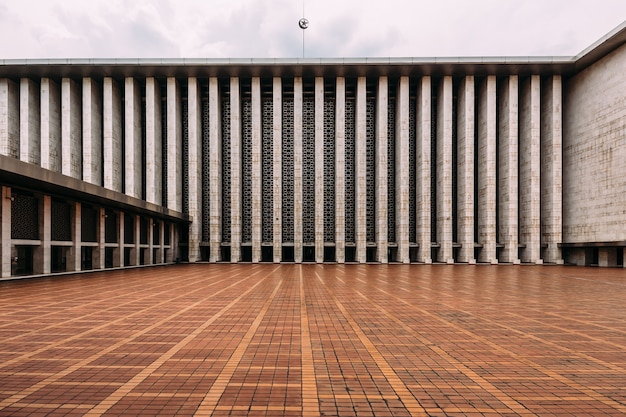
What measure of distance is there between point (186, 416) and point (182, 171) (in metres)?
29.3

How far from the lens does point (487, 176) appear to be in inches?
1094

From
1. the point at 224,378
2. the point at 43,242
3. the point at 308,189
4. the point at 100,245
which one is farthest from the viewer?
the point at 308,189

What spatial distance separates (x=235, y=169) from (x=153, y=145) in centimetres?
670

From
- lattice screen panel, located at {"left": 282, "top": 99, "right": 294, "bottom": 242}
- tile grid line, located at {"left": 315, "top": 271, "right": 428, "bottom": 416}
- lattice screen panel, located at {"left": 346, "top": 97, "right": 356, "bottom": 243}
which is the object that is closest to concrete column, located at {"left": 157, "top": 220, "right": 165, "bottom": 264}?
lattice screen panel, located at {"left": 282, "top": 99, "right": 294, "bottom": 242}

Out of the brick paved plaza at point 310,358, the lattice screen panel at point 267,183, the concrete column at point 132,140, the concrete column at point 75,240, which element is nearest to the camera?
the brick paved plaza at point 310,358

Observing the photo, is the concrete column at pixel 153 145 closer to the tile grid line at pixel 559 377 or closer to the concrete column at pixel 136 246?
the concrete column at pixel 136 246

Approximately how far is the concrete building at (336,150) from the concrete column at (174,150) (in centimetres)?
13

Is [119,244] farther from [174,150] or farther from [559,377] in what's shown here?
[559,377]

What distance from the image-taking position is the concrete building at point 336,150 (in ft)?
89.7

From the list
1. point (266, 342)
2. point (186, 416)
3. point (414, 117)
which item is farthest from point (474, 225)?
point (186, 416)

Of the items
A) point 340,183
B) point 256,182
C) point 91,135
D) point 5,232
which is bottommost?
point 5,232

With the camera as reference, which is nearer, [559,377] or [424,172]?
[559,377]

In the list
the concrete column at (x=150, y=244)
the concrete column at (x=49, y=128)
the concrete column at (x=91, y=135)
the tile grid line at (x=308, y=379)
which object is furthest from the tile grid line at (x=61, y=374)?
the concrete column at (x=49, y=128)

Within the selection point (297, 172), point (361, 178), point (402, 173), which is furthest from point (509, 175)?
point (297, 172)
